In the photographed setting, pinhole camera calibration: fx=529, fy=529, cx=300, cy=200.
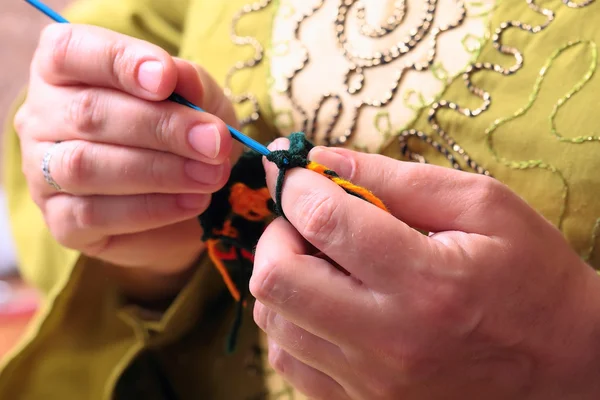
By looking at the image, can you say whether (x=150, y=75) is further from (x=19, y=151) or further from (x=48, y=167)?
(x=19, y=151)

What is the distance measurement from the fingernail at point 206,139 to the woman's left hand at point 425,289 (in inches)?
1.7

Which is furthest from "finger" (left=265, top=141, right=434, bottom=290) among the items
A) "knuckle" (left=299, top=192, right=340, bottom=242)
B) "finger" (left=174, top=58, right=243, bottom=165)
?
"finger" (left=174, top=58, right=243, bottom=165)

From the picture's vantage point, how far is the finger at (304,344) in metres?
0.35

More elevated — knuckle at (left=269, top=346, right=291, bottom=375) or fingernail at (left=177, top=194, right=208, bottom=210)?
fingernail at (left=177, top=194, right=208, bottom=210)

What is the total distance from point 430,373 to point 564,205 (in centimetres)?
19

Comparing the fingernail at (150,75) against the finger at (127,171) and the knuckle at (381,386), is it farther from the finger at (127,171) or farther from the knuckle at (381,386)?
the knuckle at (381,386)

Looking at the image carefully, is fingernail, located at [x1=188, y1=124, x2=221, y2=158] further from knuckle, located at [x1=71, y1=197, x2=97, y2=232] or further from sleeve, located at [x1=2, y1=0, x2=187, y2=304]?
sleeve, located at [x1=2, y1=0, x2=187, y2=304]

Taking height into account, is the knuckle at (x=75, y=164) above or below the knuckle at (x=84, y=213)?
above

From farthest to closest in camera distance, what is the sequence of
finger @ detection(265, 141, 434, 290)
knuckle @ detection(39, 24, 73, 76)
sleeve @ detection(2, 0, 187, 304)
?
sleeve @ detection(2, 0, 187, 304) < knuckle @ detection(39, 24, 73, 76) < finger @ detection(265, 141, 434, 290)

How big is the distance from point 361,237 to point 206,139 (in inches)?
5.4

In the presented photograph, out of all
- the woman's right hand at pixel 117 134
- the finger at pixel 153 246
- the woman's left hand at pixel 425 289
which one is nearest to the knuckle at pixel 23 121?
the woman's right hand at pixel 117 134

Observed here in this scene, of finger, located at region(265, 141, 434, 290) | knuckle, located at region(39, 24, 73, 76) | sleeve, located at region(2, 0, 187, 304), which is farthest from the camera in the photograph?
sleeve, located at region(2, 0, 187, 304)

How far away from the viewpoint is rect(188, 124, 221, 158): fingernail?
0.37 m

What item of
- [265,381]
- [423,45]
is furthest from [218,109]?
[265,381]
